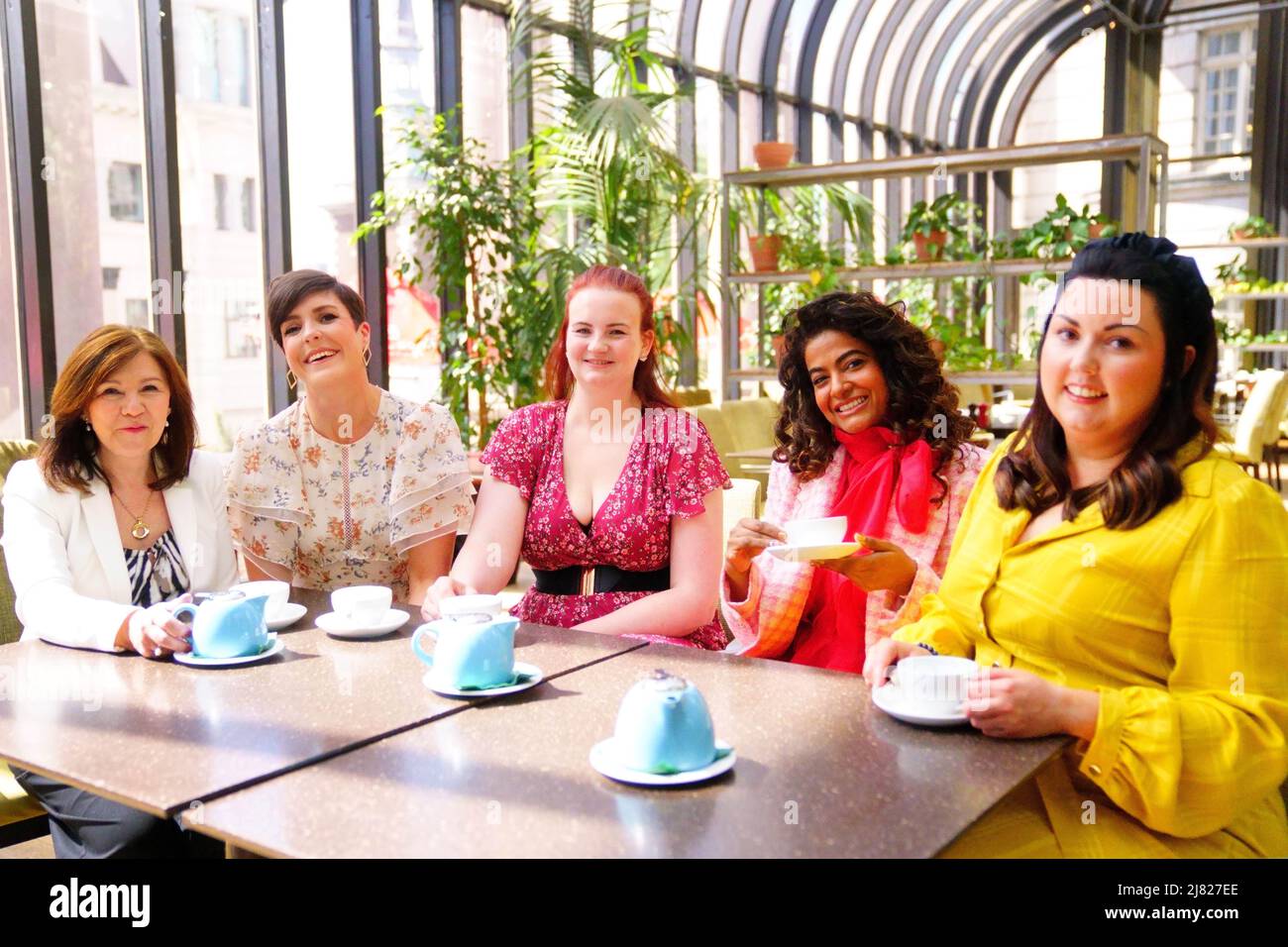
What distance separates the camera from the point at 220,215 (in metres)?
4.88

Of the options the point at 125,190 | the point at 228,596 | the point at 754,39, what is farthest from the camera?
the point at 754,39

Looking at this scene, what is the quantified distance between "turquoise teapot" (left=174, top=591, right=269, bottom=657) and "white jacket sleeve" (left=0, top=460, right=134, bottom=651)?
15 cm

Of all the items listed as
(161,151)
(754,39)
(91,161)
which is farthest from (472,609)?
(754,39)

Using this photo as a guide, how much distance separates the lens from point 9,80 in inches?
157

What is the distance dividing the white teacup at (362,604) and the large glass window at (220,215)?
116 inches

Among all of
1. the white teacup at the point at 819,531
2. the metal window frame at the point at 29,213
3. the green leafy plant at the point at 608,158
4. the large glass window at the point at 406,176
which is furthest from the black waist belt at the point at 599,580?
the large glass window at the point at 406,176

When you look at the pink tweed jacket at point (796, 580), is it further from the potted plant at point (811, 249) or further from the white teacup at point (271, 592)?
the potted plant at point (811, 249)

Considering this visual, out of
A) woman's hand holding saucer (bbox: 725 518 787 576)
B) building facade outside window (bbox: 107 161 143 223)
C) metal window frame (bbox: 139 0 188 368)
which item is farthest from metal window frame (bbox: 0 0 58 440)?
woman's hand holding saucer (bbox: 725 518 787 576)

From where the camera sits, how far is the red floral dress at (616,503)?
231cm

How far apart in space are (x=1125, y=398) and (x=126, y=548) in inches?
68.0

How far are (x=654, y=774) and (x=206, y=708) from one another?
65 cm

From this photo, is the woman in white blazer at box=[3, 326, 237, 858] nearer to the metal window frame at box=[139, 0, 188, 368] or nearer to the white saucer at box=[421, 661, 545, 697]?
the white saucer at box=[421, 661, 545, 697]

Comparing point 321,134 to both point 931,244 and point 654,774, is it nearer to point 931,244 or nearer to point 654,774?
point 931,244
